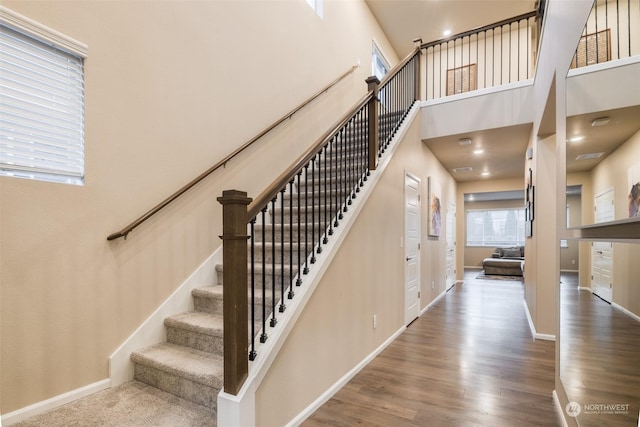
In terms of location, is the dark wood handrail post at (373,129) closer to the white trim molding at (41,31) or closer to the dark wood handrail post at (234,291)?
the dark wood handrail post at (234,291)

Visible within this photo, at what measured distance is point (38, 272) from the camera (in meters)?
1.79

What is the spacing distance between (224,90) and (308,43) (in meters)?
1.91

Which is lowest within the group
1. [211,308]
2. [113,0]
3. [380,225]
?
[211,308]

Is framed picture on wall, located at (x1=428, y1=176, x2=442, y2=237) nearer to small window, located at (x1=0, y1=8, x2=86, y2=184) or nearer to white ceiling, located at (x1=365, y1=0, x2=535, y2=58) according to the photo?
white ceiling, located at (x1=365, y1=0, x2=535, y2=58)

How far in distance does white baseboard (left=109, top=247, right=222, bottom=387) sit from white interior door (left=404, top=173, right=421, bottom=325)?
7.91 ft

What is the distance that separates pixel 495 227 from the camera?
1287 cm

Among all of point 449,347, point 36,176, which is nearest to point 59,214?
point 36,176

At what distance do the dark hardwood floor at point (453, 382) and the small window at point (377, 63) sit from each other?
16.8ft

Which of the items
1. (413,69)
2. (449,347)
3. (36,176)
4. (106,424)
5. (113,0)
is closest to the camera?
(106,424)

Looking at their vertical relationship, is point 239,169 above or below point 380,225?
above

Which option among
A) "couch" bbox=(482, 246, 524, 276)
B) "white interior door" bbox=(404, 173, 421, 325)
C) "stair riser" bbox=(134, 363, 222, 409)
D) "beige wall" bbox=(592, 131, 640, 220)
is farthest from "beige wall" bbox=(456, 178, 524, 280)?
"stair riser" bbox=(134, 363, 222, 409)

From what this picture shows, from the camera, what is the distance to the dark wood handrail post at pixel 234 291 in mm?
1589

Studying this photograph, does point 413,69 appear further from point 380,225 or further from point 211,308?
point 211,308

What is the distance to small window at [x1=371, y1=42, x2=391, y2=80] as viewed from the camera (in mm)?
6748
